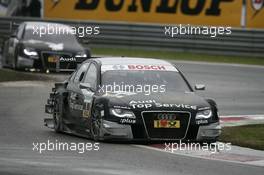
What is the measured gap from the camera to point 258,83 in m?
28.5

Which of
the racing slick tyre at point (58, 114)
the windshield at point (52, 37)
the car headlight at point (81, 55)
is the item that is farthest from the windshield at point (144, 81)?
the windshield at point (52, 37)

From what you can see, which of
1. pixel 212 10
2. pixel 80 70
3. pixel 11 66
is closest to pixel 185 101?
pixel 80 70

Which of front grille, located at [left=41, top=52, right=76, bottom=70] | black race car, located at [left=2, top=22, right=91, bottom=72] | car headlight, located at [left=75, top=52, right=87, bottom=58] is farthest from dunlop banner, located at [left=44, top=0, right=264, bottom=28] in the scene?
front grille, located at [left=41, top=52, right=76, bottom=70]

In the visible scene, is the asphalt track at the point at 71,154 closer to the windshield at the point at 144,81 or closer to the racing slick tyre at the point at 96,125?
the racing slick tyre at the point at 96,125

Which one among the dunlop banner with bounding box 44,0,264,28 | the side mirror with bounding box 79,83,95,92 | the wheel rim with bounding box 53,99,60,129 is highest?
the side mirror with bounding box 79,83,95,92

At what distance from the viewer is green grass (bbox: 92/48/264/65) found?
1427 inches

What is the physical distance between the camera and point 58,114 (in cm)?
1691

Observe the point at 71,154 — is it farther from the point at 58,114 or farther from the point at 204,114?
the point at 58,114

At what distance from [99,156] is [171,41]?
83.4ft

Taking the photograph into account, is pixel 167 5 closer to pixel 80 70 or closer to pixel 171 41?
pixel 171 41

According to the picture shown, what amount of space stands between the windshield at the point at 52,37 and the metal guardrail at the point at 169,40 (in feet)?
16.8

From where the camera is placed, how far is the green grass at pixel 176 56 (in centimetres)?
3624

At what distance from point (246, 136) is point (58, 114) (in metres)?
3.05

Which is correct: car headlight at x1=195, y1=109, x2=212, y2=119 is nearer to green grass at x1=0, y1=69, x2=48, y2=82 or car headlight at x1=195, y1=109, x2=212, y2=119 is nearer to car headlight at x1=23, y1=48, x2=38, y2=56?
green grass at x1=0, y1=69, x2=48, y2=82
